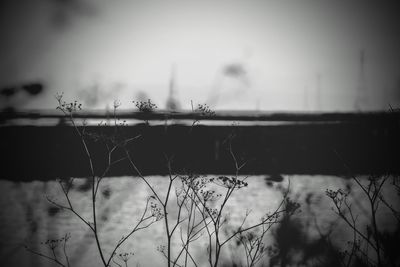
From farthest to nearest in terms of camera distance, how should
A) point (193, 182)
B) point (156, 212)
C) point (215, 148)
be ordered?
point (215, 148)
point (156, 212)
point (193, 182)

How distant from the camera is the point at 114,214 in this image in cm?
655

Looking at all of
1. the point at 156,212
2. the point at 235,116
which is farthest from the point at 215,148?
the point at 156,212

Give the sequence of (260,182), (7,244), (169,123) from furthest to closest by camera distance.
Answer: (169,123) → (260,182) → (7,244)

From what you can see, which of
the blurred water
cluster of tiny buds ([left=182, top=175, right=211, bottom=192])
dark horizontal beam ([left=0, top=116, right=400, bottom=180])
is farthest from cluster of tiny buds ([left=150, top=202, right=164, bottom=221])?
dark horizontal beam ([left=0, top=116, right=400, bottom=180])

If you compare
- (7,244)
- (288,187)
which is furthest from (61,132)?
(288,187)

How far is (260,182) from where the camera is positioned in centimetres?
727

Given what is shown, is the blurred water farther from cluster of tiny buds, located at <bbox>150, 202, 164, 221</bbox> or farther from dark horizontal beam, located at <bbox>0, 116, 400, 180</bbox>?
dark horizontal beam, located at <bbox>0, 116, 400, 180</bbox>

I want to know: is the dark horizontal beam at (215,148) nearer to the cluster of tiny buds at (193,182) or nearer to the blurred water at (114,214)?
the blurred water at (114,214)

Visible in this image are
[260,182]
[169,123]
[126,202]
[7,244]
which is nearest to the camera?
[7,244]

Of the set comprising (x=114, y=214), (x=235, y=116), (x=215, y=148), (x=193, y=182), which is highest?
(x=235, y=116)

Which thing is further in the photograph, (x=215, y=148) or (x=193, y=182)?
(x=215, y=148)

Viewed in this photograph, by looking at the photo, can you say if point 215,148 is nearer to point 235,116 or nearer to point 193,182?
point 235,116

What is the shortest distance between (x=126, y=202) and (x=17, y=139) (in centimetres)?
449

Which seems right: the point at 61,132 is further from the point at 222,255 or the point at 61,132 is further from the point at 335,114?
the point at 335,114
